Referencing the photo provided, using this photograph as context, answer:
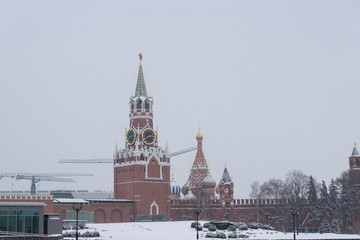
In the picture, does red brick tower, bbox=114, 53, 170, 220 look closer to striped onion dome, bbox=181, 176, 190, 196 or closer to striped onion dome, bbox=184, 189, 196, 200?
striped onion dome, bbox=184, 189, 196, 200

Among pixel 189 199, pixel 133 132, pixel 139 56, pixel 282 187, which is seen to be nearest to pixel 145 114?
pixel 133 132

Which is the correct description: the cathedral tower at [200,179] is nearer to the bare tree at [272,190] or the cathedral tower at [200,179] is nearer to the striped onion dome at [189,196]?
the striped onion dome at [189,196]

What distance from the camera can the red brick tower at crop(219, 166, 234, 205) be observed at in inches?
4446

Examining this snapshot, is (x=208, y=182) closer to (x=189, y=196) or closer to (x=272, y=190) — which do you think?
(x=189, y=196)

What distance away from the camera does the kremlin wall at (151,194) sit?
10381 centimetres

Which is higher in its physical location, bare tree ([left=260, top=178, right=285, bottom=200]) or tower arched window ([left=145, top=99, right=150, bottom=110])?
tower arched window ([left=145, top=99, right=150, bottom=110])

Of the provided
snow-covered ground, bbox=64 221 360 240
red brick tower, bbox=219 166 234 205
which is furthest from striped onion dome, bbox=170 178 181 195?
snow-covered ground, bbox=64 221 360 240

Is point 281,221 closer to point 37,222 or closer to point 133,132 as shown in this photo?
point 133,132

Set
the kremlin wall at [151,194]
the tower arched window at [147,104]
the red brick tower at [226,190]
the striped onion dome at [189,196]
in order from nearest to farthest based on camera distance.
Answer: the kremlin wall at [151,194] → the tower arched window at [147,104] → the red brick tower at [226,190] → the striped onion dome at [189,196]

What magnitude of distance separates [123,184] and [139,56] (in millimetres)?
24500

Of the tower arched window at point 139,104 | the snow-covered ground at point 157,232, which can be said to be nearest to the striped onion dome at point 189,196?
the tower arched window at point 139,104

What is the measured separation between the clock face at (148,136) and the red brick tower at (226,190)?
16064 mm

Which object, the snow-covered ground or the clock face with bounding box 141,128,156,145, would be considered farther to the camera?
the clock face with bounding box 141,128,156,145

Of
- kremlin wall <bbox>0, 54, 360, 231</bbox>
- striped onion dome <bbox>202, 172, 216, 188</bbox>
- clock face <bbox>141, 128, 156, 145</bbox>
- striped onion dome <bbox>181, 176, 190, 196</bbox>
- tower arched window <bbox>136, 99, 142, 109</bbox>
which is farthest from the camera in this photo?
striped onion dome <bbox>181, 176, 190, 196</bbox>
